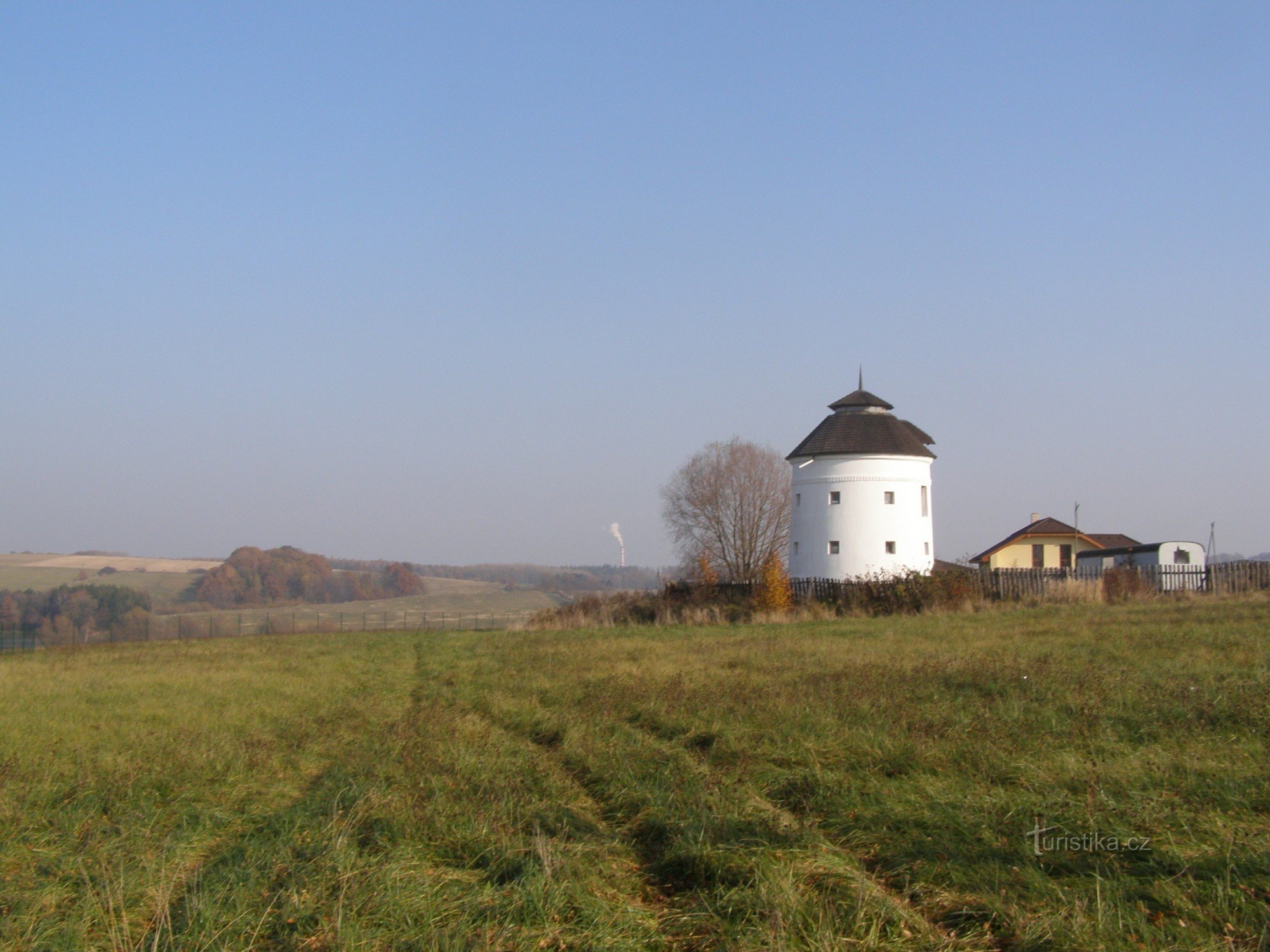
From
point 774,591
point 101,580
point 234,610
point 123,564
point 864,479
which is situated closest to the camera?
point 774,591

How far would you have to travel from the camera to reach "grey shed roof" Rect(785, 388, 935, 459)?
3653 centimetres

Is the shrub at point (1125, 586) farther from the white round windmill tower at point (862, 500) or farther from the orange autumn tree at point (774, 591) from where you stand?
the orange autumn tree at point (774, 591)

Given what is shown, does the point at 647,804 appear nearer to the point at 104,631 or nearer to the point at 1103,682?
the point at 1103,682

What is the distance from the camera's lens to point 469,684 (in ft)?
47.7

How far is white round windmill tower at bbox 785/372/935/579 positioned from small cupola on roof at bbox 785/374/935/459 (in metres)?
0.03

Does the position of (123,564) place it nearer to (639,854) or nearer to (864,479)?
(864,479)

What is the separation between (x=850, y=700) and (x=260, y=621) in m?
55.4

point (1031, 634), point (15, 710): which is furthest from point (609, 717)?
point (1031, 634)

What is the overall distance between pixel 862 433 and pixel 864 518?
3.25 m

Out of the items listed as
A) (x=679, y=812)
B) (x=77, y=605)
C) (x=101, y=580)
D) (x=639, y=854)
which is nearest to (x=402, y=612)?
(x=77, y=605)

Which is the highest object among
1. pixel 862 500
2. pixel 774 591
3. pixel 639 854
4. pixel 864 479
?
pixel 864 479

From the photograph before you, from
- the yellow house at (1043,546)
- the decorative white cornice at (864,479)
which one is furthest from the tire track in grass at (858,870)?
the yellow house at (1043,546)

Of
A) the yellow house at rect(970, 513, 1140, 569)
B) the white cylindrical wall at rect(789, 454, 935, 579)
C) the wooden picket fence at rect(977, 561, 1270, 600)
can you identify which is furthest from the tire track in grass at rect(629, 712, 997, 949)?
the yellow house at rect(970, 513, 1140, 569)

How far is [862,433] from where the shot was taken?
36812mm
